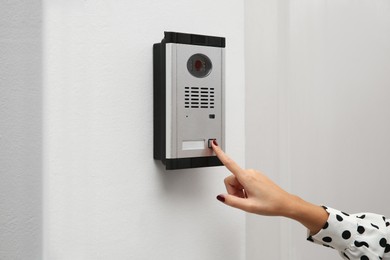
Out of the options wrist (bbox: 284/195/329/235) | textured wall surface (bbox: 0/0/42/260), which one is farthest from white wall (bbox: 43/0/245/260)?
wrist (bbox: 284/195/329/235)

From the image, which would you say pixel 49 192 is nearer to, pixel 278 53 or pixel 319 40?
pixel 278 53

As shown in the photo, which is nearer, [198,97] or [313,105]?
[198,97]

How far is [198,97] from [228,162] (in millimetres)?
115

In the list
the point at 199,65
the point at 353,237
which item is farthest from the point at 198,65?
the point at 353,237

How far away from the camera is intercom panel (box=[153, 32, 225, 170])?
2.39 ft

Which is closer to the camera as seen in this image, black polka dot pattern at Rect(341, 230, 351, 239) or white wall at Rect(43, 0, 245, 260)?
white wall at Rect(43, 0, 245, 260)

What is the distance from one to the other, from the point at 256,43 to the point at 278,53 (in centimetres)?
6

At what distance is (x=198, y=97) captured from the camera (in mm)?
757

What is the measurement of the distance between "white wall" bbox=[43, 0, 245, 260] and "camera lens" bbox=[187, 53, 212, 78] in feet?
0.21

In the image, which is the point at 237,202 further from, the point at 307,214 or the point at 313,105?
the point at 313,105

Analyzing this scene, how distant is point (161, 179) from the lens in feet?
2.51

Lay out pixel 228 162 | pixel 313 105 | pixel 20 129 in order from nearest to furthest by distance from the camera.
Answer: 1. pixel 20 129
2. pixel 228 162
3. pixel 313 105

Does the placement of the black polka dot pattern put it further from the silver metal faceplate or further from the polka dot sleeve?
the silver metal faceplate

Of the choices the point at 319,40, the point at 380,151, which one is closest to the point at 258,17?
the point at 319,40
